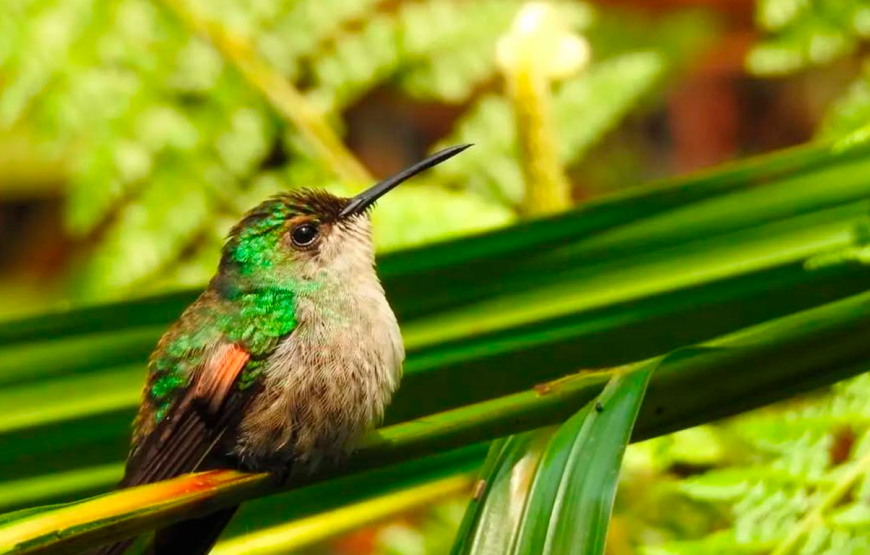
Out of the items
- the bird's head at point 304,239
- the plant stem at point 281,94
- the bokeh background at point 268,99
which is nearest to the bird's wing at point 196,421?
the bird's head at point 304,239

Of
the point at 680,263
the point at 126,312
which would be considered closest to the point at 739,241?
the point at 680,263

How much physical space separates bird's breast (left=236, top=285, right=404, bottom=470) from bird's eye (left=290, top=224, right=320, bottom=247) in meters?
0.14

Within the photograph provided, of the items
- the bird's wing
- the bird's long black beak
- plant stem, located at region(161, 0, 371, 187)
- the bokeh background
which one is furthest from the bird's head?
plant stem, located at region(161, 0, 371, 187)

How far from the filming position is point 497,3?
8.91 ft

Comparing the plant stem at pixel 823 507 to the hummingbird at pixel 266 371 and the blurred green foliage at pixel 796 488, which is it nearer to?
the blurred green foliage at pixel 796 488

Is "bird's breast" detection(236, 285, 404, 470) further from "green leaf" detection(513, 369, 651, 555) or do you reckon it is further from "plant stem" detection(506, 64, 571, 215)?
"plant stem" detection(506, 64, 571, 215)

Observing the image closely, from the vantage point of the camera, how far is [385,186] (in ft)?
5.53

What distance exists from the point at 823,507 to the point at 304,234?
71cm

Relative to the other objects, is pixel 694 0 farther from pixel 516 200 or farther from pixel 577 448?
pixel 577 448

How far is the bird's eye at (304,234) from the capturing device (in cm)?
169

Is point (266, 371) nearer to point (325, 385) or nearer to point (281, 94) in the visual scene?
point (325, 385)

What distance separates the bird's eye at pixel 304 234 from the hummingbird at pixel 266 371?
1 cm

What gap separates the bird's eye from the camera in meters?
1.69

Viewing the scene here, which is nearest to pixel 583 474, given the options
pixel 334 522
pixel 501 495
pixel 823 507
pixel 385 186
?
pixel 501 495
